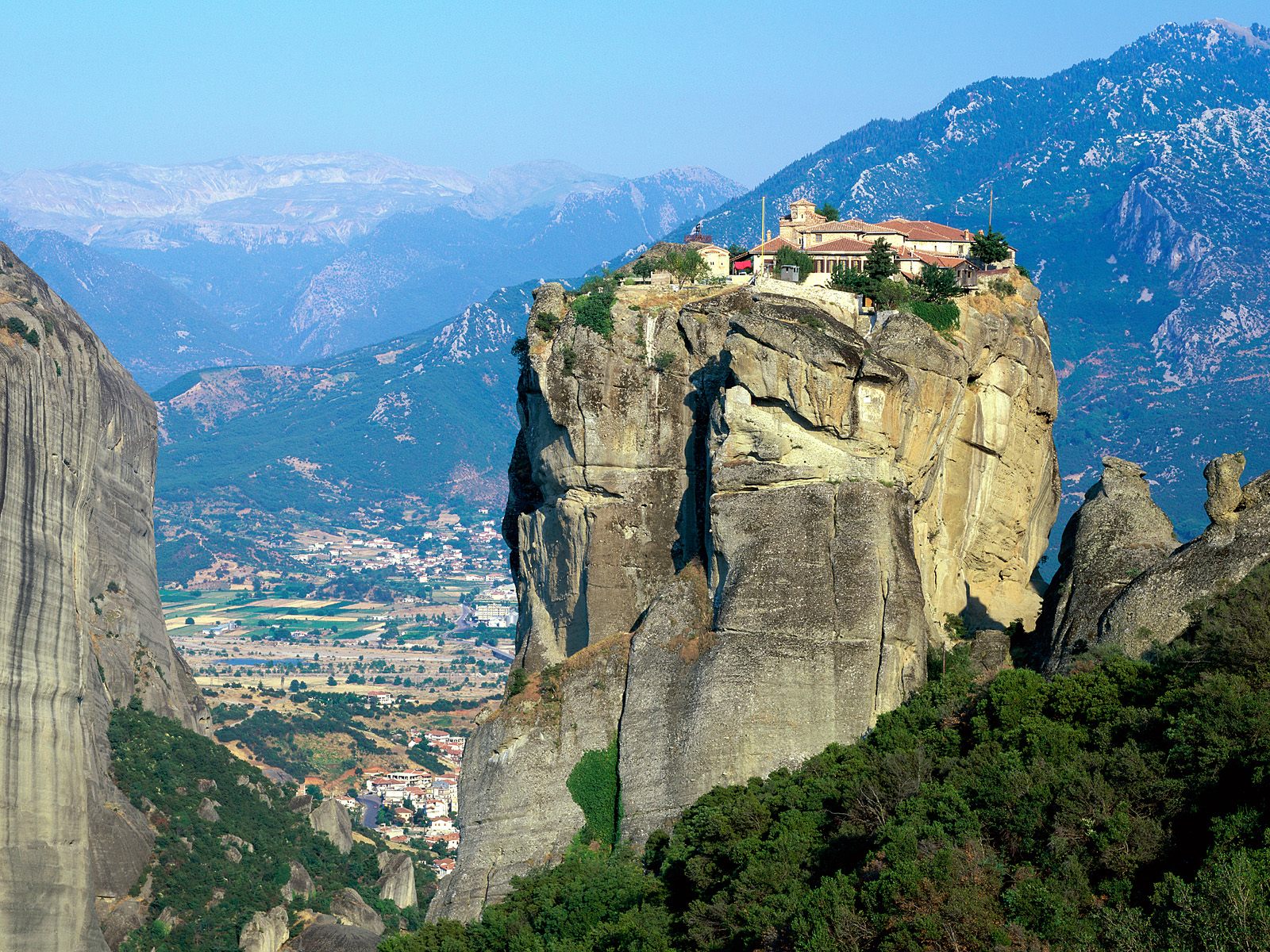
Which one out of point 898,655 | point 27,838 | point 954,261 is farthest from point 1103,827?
point 27,838

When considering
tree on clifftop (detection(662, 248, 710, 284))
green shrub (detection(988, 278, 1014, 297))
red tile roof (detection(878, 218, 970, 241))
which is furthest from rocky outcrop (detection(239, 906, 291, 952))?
green shrub (detection(988, 278, 1014, 297))

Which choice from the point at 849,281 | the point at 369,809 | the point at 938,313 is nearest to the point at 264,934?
the point at 849,281

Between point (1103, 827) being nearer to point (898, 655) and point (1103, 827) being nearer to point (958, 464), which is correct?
point (898, 655)

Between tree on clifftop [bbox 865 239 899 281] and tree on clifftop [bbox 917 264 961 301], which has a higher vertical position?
tree on clifftop [bbox 865 239 899 281]

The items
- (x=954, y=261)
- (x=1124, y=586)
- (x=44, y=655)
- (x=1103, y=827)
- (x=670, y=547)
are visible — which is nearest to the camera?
(x=1103, y=827)

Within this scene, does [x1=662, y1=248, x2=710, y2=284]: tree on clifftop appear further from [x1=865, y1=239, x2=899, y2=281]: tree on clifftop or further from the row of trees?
[x1=865, y1=239, x2=899, y2=281]: tree on clifftop

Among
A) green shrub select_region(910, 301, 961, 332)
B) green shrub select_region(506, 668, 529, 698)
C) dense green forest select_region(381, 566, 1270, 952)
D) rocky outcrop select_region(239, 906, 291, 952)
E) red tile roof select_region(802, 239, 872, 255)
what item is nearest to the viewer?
dense green forest select_region(381, 566, 1270, 952)

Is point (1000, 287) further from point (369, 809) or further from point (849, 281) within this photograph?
point (369, 809)

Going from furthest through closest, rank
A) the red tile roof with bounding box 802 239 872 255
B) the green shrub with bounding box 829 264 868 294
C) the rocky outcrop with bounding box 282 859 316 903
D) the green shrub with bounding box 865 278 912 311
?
the rocky outcrop with bounding box 282 859 316 903
the red tile roof with bounding box 802 239 872 255
the green shrub with bounding box 829 264 868 294
the green shrub with bounding box 865 278 912 311
